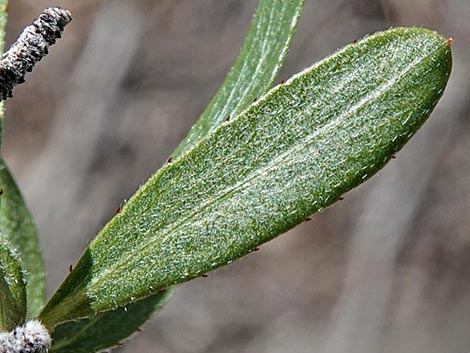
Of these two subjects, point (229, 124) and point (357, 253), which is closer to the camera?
point (229, 124)

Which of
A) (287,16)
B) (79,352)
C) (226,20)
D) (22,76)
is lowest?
(79,352)

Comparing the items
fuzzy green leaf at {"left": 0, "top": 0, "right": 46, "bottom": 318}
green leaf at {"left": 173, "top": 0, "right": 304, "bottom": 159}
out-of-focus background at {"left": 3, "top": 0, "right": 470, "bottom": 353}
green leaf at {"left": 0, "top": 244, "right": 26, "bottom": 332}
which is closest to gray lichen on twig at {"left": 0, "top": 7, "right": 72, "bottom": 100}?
green leaf at {"left": 0, "top": 244, "right": 26, "bottom": 332}

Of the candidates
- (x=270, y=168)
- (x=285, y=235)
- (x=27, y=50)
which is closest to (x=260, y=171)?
(x=270, y=168)

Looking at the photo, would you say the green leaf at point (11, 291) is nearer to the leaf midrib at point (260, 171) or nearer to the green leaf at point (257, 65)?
the leaf midrib at point (260, 171)

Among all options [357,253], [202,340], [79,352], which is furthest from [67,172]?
[79,352]

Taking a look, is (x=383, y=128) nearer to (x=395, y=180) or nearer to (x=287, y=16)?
(x=287, y=16)

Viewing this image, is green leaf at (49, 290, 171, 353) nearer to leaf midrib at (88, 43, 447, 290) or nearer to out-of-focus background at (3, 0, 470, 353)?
leaf midrib at (88, 43, 447, 290)

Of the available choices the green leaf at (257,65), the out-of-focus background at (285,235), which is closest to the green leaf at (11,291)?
the green leaf at (257,65)
